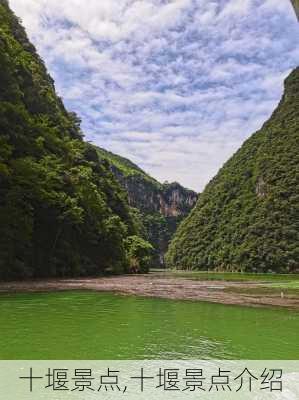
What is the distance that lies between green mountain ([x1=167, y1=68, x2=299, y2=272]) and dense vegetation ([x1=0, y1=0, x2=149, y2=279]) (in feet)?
203

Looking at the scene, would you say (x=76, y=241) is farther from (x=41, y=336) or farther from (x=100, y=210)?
(x=41, y=336)

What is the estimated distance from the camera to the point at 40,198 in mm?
32531

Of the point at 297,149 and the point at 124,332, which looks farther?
the point at 297,149

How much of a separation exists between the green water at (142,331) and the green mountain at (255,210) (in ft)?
300

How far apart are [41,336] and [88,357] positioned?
2211 mm

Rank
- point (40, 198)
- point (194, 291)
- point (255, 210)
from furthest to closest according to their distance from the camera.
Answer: point (255, 210)
point (40, 198)
point (194, 291)

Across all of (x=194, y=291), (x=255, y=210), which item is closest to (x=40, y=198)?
(x=194, y=291)

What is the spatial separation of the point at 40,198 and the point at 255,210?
99.6 metres

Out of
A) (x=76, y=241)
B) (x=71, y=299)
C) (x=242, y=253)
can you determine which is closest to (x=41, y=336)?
(x=71, y=299)

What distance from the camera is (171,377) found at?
656 cm

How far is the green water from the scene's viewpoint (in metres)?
8.34

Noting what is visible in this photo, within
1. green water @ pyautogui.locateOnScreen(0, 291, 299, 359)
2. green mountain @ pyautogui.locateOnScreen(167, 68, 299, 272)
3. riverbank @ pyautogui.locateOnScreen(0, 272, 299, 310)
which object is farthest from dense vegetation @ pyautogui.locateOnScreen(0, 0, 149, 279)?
green mountain @ pyautogui.locateOnScreen(167, 68, 299, 272)

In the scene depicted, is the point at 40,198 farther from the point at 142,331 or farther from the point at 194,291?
the point at 142,331

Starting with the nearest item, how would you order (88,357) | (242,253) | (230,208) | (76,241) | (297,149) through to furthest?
(88,357), (76,241), (242,253), (297,149), (230,208)
